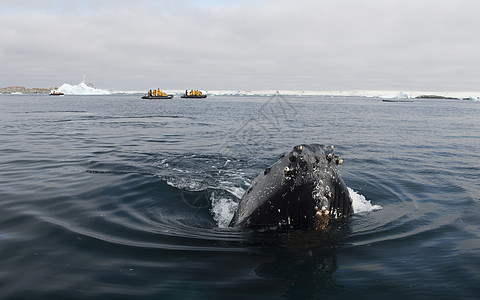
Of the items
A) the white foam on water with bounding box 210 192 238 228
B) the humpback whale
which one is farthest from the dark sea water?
the humpback whale

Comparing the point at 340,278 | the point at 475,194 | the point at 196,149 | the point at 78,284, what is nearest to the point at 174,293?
the point at 78,284

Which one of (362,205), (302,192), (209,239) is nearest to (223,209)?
(209,239)

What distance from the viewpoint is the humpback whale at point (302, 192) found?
5473mm

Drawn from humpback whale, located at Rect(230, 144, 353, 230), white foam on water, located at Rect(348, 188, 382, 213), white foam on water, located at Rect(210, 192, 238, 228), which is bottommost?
white foam on water, located at Rect(210, 192, 238, 228)

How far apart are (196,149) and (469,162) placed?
13.0 meters

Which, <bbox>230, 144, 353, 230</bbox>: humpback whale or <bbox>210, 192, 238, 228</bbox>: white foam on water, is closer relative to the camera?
<bbox>230, 144, 353, 230</bbox>: humpback whale

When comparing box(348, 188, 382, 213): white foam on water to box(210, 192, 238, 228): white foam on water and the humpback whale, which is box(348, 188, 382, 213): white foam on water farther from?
box(210, 192, 238, 228): white foam on water

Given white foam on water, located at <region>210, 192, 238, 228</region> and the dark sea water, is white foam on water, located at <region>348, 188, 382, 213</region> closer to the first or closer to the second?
the dark sea water

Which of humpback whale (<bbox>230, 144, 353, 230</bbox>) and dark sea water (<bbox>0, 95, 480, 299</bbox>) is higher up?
humpback whale (<bbox>230, 144, 353, 230</bbox>)

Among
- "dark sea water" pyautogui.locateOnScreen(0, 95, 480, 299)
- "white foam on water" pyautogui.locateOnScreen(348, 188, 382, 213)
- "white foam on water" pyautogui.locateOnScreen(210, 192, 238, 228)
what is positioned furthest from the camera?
"white foam on water" pyautogui.locateOnScreen(348, 188, 382, 213)

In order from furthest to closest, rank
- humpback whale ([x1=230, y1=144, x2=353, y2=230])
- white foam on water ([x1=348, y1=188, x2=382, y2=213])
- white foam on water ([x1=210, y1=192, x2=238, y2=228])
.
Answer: white foam on water ([x1=348, y1=188, x2=382, y2=213])
white foam on water ([x1=210, y1=192, x2=238, y2=228])
humpback whale ([x1=230, y1=144, x2=353, y2=230])

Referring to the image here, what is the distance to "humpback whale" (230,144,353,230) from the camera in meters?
5.47

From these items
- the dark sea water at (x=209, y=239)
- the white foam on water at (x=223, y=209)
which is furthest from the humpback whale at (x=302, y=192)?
the white foam on water at (x=223, y=209)

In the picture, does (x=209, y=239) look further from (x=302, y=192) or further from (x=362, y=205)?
(x=362, y=205)
